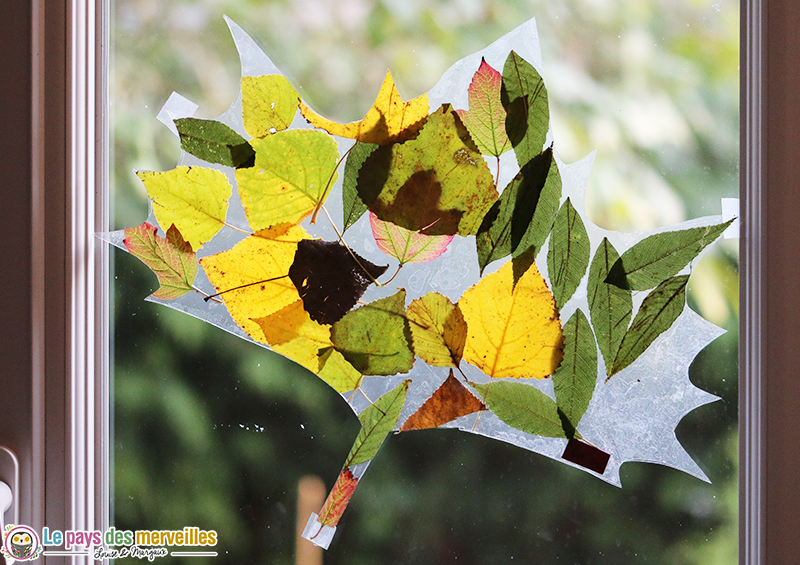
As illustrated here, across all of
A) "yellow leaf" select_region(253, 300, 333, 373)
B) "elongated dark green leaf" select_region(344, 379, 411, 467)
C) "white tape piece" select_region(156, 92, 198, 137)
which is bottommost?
"elongated dark green leaf" select_region(344, 379, 411, 467)

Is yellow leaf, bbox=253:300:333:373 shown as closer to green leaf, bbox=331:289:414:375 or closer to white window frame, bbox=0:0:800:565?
green leaf, bbox=331:289:414:375

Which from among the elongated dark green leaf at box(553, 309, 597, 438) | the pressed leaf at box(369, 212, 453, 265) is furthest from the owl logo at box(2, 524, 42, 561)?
the elongated dark green leaf at box(553, 309, 597, 438)

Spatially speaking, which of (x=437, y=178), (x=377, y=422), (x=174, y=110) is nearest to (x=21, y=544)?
(x=377, y=422)

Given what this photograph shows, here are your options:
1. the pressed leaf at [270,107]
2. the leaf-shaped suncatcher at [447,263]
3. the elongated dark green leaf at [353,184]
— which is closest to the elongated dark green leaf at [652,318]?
the leaf-shaped suncatcher at [447,263]

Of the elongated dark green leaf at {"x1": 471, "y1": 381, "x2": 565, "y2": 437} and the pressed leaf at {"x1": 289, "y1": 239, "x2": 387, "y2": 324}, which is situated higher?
the pressed leaf at {"x1": 289, "y1": 239, "x2": 387, "y2": 324}
